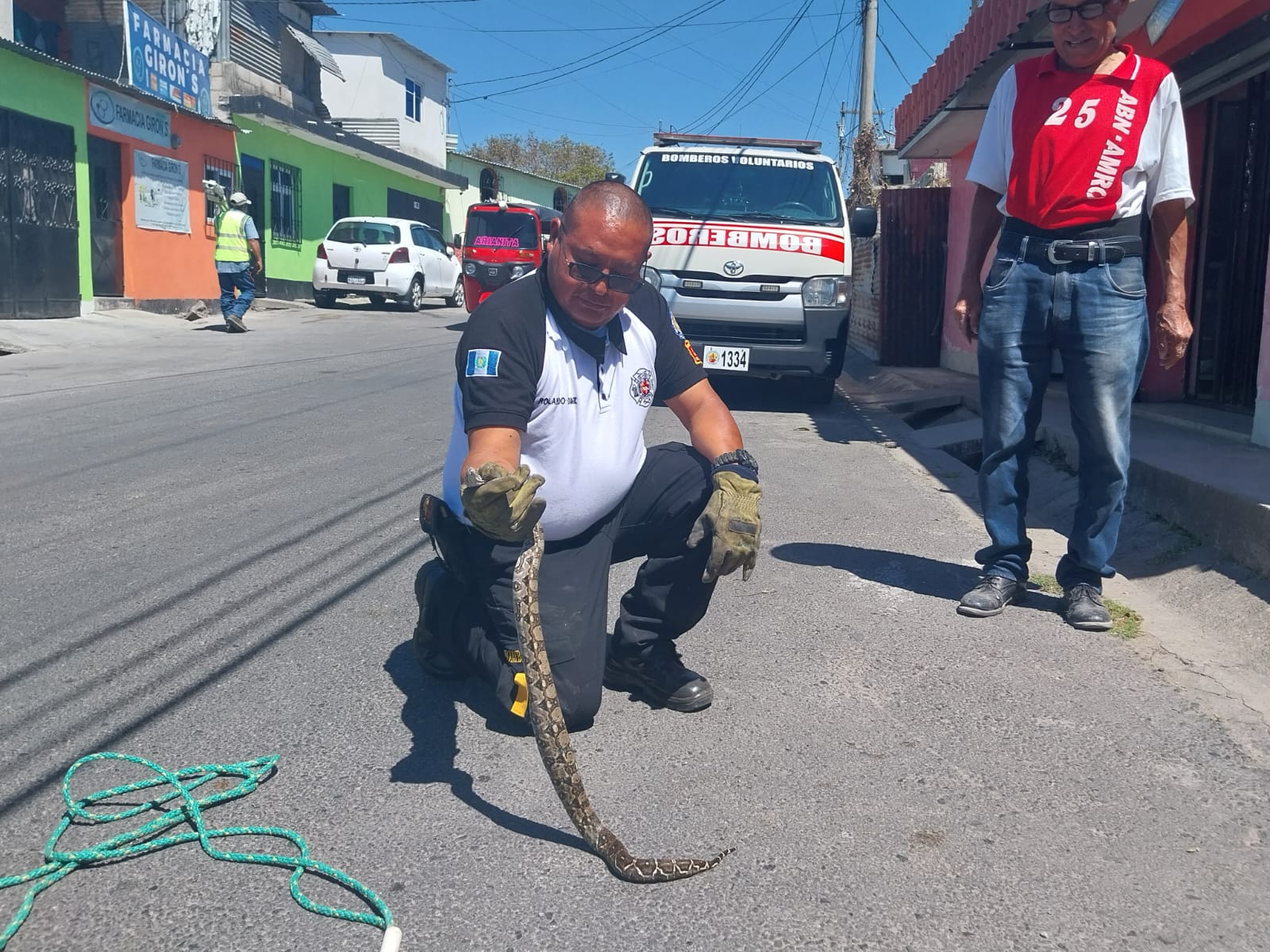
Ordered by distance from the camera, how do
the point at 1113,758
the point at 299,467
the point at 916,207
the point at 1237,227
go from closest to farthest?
the point at 1113,758 < the point at 299,467 < the point at 1237,227 < the point at 916,207

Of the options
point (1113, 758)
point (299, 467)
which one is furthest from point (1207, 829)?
point (299, 467)

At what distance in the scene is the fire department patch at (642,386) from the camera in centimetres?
308

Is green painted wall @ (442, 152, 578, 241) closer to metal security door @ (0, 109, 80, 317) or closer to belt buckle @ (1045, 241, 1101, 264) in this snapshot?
metal security door @ (0, 109, 80, 317)

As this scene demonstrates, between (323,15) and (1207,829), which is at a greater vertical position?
(323,15)

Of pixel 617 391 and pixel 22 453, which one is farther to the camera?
pixel 22 453

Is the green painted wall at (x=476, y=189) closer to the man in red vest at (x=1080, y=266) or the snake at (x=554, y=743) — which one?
the man in red vest at (x=1080, y=266)

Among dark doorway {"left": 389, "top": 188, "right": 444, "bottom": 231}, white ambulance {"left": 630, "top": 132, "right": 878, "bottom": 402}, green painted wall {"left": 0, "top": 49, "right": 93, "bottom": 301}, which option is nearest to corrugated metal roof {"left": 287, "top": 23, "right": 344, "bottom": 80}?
dark doorway {"left": 389, "top": 188, "right": 444, "bottom": 231}

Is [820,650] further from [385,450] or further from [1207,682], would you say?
[385,450]

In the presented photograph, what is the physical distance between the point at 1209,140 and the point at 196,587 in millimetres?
7019

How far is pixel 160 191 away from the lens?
19.2 metres

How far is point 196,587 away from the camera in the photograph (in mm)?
4184

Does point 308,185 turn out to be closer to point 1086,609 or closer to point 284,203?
point 284,203

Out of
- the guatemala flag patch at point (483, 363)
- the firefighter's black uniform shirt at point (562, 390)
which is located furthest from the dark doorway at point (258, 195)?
the guatemala flag patch at point (483, 363)

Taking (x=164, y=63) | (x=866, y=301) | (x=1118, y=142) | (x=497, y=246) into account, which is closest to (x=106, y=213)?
(x=164, y=63)
